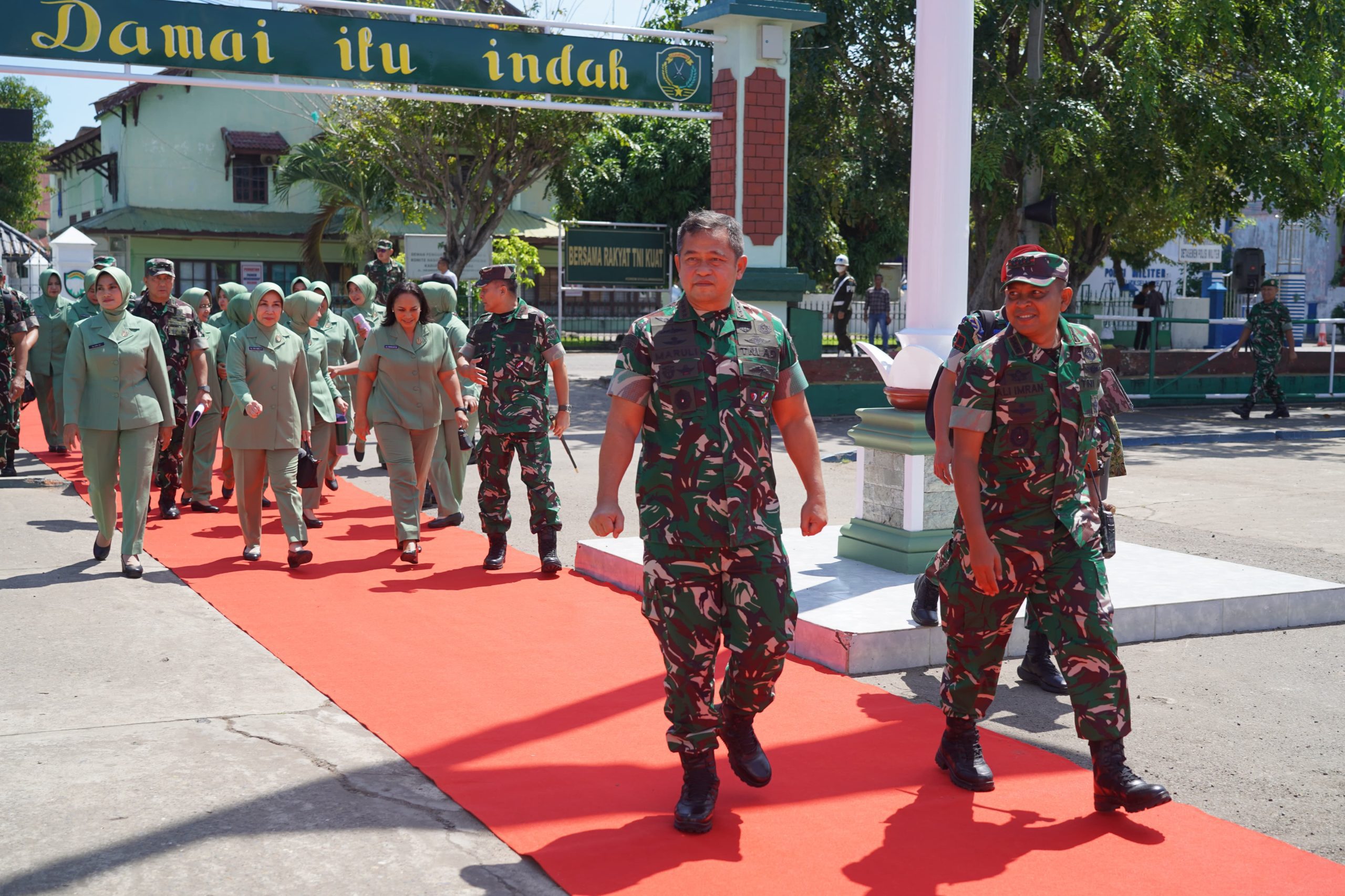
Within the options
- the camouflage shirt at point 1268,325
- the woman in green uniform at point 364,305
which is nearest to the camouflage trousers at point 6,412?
the woman in green uniform at point 364,305

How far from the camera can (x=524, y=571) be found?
8492 millimetres

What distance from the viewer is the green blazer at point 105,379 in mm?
8055

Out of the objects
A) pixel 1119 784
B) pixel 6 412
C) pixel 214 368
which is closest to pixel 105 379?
pixel 214 368

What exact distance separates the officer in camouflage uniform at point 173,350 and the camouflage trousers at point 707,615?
19.6ft

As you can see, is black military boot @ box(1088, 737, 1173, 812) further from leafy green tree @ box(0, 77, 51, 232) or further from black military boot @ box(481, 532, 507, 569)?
leafy green tree @ box(0, 77, 51, 232)

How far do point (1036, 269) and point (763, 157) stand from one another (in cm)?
1286

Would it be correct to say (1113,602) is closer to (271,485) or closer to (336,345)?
(271,485)

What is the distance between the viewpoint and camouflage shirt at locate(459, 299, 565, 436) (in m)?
8.35

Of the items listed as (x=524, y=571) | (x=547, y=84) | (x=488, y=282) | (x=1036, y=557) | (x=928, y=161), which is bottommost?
(x=524, y=571)

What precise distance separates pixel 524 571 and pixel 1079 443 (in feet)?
15.6

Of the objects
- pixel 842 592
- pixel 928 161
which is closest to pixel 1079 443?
pixel 842 592

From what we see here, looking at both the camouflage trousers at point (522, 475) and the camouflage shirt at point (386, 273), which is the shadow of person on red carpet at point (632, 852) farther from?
the camouflage shirt at point (386, 273)

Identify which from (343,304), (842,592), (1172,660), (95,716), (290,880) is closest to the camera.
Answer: (290,880)

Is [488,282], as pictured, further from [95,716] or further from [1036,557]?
[1036,557]
